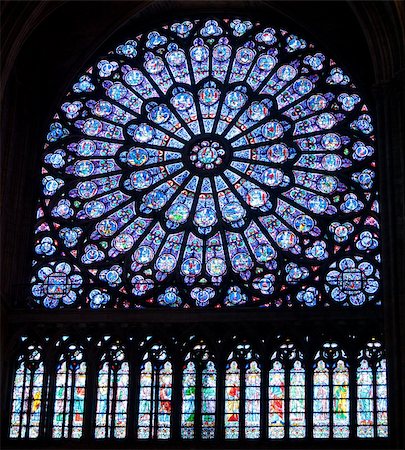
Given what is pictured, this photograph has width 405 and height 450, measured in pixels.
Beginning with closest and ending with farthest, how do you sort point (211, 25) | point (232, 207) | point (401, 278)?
point (401, 278), point (232, 207), point (211, 25)

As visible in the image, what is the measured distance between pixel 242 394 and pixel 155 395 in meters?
1.28

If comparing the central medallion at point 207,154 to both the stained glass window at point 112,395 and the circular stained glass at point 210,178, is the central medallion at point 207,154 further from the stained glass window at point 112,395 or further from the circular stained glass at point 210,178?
the stained glass window at point 112,395

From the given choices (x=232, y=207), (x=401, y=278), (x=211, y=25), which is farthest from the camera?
(x=211, y=25)

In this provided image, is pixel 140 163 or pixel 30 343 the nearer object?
pixel 30 343

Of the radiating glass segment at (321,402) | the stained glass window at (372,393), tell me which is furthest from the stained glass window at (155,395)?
the stained glass window at (372,393)

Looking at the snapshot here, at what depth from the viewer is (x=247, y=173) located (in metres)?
23.6


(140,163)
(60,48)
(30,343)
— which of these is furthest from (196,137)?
(30,343)

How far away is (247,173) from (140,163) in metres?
1.77

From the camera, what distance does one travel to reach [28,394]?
71.6ft

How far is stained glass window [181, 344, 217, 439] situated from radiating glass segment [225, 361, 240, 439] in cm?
19

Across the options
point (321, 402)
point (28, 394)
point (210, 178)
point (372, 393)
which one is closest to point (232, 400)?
point (321, 402)

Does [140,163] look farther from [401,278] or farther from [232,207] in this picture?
[401,278]

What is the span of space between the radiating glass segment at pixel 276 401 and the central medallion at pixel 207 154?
3.85 metres

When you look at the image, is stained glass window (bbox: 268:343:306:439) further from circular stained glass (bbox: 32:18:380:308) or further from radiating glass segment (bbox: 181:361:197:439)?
radiating glass segment (bbox: 181:361:197:439)
